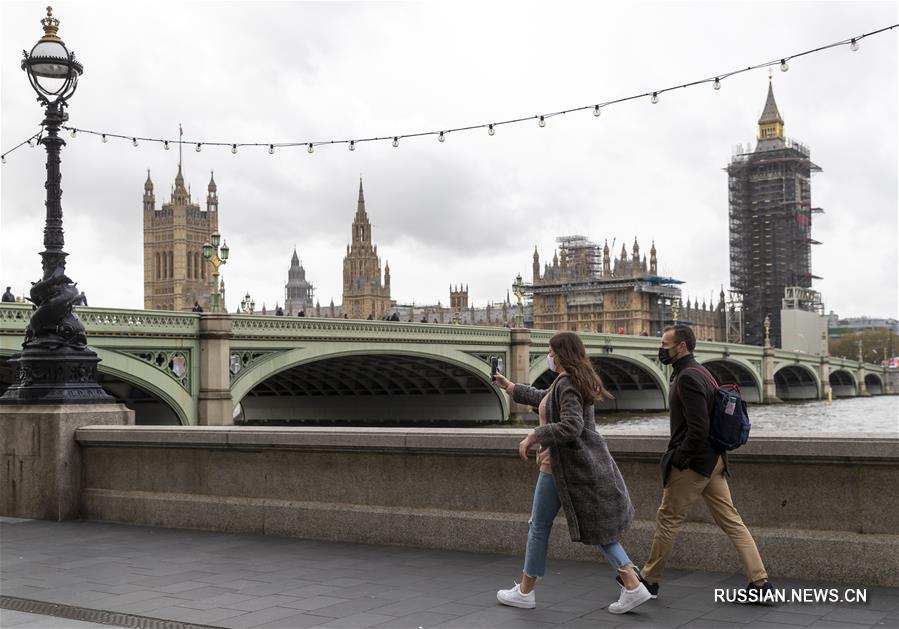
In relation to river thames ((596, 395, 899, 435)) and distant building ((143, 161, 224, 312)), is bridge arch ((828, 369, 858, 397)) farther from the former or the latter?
distant building ((143, 161, 224, 312))

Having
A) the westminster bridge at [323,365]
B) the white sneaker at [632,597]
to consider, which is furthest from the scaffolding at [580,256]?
the white sneaker at [632,597]

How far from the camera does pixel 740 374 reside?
271 ft

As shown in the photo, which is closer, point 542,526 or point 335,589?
point 542,526

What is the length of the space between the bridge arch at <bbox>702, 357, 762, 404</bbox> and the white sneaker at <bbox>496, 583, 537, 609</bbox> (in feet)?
212

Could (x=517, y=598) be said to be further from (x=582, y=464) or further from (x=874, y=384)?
(x=874, y=384)

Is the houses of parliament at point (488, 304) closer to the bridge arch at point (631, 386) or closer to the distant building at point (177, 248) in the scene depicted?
the distant building at point (177, 248)

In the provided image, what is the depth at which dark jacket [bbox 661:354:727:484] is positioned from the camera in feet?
20.1

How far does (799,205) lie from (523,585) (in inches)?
4443

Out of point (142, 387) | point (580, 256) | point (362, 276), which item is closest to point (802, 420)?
point (142, 387)

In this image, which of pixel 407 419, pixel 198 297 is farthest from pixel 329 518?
pixel 198 297

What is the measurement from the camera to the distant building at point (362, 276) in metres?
149

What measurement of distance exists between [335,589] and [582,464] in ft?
6.45

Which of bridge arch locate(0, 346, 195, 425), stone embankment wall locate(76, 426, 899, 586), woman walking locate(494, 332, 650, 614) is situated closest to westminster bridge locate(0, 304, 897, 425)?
bridge arch locate(0, 346, 195, 425)

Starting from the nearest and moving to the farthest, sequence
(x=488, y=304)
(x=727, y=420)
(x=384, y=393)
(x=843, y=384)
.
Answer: (x=727, y=420)
(x=384, y=393)
(x=843, y=384)
(x=488, y=304)
